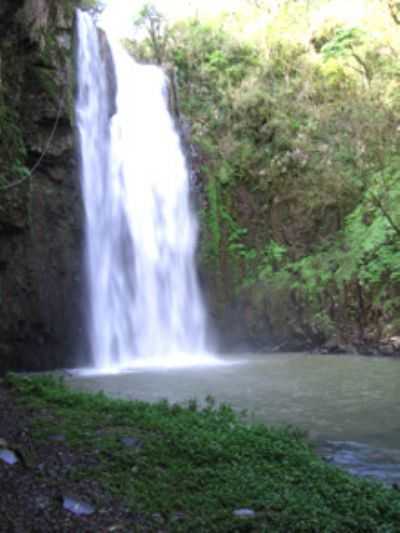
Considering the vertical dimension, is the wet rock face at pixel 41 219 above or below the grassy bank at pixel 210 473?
above

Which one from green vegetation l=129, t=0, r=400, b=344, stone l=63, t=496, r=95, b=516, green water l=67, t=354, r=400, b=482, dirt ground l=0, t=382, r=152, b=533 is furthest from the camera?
green vegetation l=129, t=0, r=400, b=344

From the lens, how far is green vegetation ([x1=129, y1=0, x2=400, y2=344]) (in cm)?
1478

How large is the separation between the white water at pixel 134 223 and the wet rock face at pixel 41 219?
0.65 m

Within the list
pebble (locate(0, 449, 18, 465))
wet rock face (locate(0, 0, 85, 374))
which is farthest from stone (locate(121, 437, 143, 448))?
wet rock face (locate(0, 0, 85, 374))

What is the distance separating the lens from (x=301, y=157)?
17.7 meters

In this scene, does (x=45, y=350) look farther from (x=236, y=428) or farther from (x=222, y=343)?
(x=236, y=428)

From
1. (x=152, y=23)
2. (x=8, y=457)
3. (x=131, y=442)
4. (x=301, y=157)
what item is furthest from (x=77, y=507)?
(x=152, y=23)

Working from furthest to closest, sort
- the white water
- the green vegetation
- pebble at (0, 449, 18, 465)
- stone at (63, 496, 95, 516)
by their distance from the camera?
the green vegetation
the white water
pebble at (0, 449, 18, 465)
stone at (63, 496, 95, 516)

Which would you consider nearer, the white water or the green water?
the green water

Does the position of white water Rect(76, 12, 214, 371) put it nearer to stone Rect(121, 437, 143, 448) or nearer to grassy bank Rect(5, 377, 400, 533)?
grassy bank Rect(5, 377, 400, 533)

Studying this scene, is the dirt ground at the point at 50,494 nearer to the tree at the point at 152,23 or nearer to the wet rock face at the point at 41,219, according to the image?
the wet rock face at the point at 41,219

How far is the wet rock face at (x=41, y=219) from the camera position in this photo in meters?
12.2

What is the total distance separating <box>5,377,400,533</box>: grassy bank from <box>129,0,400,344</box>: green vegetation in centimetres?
817

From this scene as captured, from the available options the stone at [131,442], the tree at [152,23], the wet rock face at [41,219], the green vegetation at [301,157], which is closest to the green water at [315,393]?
the stone at [131,442]
